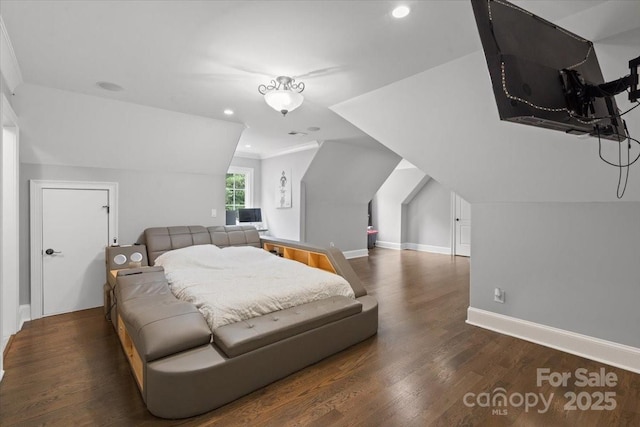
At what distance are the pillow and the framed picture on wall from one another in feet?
8.55

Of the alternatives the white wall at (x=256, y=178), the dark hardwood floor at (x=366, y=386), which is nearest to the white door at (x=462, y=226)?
the dark hardwood floor at (x=366, y=386)

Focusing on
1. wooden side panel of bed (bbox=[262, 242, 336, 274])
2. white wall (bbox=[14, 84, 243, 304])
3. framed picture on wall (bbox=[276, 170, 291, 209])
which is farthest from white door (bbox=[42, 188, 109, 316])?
framed picture on wall (bbox=[276, 170, 291, 209])

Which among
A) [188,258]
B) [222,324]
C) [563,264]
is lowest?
[222,324]

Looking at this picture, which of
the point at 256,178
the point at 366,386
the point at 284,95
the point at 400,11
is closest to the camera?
the point at 400,11

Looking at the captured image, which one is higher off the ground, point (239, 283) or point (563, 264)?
point (563, 264)

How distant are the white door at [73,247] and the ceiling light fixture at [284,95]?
9.25 ft

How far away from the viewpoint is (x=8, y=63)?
238cm

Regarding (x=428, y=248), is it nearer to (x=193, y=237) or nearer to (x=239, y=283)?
(x=193, y=237)

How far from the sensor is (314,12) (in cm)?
184

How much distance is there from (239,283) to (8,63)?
8.47ft

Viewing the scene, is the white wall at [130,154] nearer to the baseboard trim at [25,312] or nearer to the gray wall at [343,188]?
the baseboard trim at [25,312]

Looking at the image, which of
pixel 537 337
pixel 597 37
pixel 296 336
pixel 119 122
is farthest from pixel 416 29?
pixel 119 122

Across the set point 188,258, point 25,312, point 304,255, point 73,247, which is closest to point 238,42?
point 188,258

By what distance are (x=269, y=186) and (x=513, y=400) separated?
587cm
